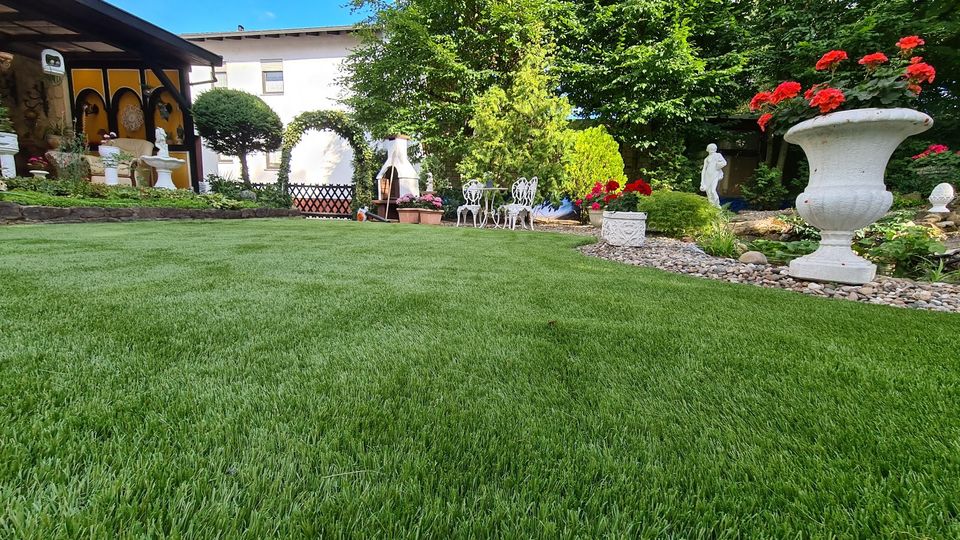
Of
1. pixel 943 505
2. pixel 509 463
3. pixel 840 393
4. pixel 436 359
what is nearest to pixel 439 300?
pixel 436 359

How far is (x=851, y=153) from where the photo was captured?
8.91ft

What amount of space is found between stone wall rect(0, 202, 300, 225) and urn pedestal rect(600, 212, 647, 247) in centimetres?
712

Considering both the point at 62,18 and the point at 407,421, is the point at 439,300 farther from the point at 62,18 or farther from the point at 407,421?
the point at 62,18

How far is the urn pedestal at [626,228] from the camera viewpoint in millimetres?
4395

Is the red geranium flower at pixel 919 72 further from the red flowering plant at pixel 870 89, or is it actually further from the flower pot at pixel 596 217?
the flower pot at pixel 596 217

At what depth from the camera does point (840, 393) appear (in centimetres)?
109

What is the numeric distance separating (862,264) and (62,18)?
13320 mm

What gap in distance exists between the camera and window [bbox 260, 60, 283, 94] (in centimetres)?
1430

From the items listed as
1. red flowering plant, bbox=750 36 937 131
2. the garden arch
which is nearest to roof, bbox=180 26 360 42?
the garden arch

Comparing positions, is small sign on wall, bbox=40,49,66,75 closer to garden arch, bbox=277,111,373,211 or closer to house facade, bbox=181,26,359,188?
garden arch, bbox=277,111,373,211

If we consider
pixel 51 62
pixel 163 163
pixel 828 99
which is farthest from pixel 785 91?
pixel 51 62

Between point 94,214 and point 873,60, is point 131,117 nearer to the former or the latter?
point 94,214

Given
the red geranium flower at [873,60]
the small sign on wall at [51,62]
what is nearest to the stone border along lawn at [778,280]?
the red geranium flower at [873,60]

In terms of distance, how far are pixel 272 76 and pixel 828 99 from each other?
1660cm
